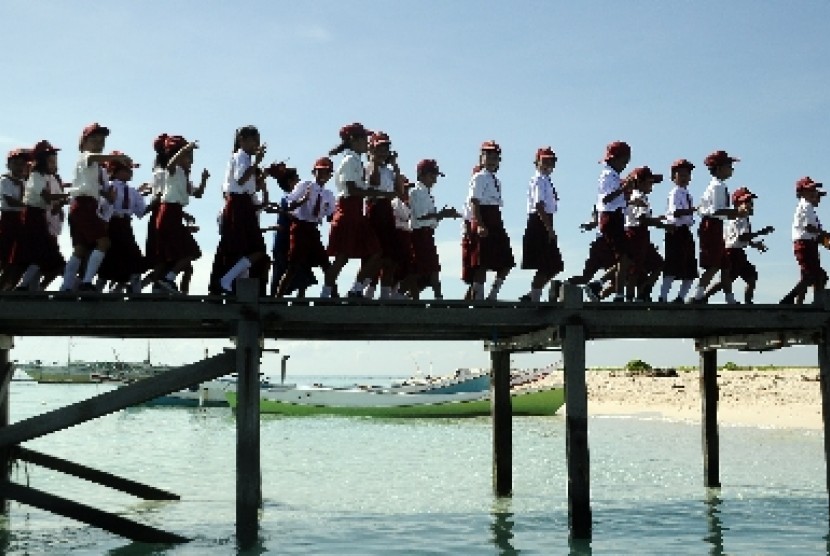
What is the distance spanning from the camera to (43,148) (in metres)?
10.6

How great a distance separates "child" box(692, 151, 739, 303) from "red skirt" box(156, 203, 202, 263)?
6.21m

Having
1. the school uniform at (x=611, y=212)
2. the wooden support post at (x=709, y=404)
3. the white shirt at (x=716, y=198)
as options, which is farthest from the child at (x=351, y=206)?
the wooden support post at (x=709, y=404)

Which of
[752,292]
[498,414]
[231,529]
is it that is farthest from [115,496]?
[752,292]

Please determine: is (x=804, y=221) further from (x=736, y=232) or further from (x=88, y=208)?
(x=88, y=208)

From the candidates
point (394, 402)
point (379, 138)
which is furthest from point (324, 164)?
point (394, 402)

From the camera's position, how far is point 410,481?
22.0 meters

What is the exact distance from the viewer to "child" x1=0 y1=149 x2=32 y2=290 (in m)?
10.5

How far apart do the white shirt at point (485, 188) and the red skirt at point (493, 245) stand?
8 centimetres

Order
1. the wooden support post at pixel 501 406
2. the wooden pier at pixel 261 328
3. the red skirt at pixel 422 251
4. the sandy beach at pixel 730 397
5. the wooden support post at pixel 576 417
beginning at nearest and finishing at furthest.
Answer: the wooden pier at pixel 261 328, the wooden support post at pixel 576 417, the red skirt at pixel 422 251, the wooden support post at pixel 501 406, the sandy beach at pixel 730 397

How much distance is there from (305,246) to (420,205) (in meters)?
1.69

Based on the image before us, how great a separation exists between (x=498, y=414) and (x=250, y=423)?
570 cm

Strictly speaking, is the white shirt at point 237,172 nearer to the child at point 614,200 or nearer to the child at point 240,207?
the child at point 240,207

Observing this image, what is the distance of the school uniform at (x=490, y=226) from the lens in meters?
11.6

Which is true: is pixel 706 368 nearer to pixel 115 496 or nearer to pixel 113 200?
pixel 113 200
